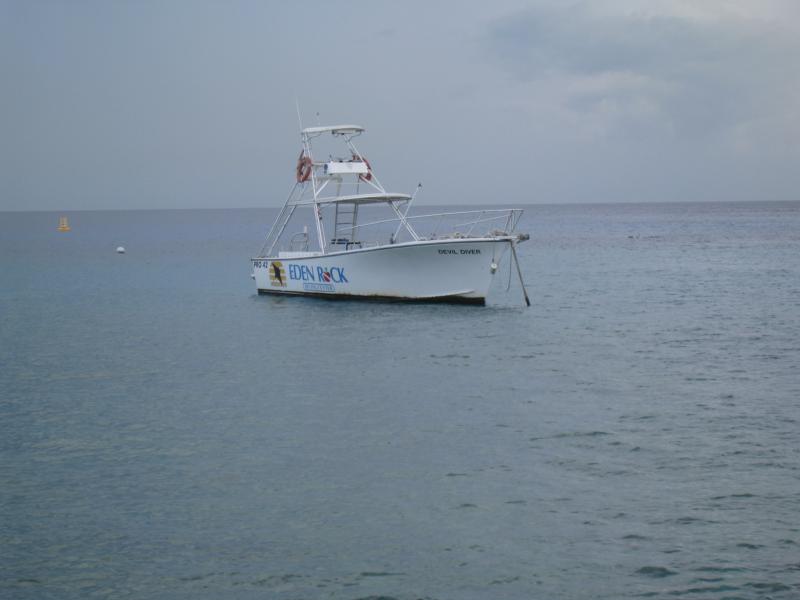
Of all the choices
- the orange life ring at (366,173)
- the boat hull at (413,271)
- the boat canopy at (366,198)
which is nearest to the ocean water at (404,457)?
the boat hull at (413,271)

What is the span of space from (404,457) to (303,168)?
77.8ft

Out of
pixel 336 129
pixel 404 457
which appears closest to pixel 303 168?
pixel 336 129

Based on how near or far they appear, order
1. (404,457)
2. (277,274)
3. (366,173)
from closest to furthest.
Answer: (404,457) → (366,173) → (277,274)

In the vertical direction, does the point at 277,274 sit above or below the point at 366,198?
below

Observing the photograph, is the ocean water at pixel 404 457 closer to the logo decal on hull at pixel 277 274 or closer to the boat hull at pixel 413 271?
the boat hull at pixel 413 271

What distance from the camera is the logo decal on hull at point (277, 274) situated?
37375mm

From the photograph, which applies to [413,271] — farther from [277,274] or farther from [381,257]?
[277,274]

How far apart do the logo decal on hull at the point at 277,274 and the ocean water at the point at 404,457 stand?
571 centimetres

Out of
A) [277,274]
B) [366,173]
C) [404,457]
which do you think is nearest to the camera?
[404,457]

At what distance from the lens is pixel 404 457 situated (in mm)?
15117

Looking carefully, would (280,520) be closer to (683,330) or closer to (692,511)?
(692,511)

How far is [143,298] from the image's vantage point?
42281 millimetres

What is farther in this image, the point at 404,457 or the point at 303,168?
the point at 303,168

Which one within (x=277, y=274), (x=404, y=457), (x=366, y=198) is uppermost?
(x=366, y=198)
